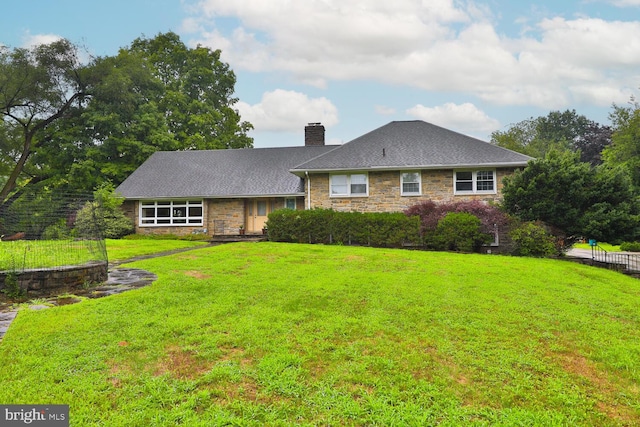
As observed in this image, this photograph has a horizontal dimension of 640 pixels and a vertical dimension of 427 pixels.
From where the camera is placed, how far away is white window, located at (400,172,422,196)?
1670 centimetres

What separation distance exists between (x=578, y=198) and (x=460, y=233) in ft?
14.2

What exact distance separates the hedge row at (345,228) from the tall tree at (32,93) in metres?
21.9

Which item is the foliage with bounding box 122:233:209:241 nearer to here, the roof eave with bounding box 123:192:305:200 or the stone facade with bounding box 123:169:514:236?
the roof eave with bounding box 123:192:305:200

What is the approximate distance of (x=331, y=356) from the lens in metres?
3.81

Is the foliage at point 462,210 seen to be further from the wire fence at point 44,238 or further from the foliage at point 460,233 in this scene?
the wire fence at point 44,238

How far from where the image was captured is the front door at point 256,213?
66.5ft

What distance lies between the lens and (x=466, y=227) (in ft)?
43.5

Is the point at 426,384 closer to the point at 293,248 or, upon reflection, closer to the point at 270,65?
the point at 293,248

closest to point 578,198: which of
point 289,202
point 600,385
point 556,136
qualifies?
point 600,385

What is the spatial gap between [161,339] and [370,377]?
244 cm

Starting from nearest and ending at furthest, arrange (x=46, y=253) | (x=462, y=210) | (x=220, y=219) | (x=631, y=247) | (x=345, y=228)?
(x=46, y=253), (x=462, y=210), (x=345, y=228), (x=220, y=219), (x=631, y=247)

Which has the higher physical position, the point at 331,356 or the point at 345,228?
the point at 345,228

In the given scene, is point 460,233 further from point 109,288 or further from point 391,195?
point 109,288

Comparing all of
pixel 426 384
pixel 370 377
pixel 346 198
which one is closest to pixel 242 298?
pixel 370 377
